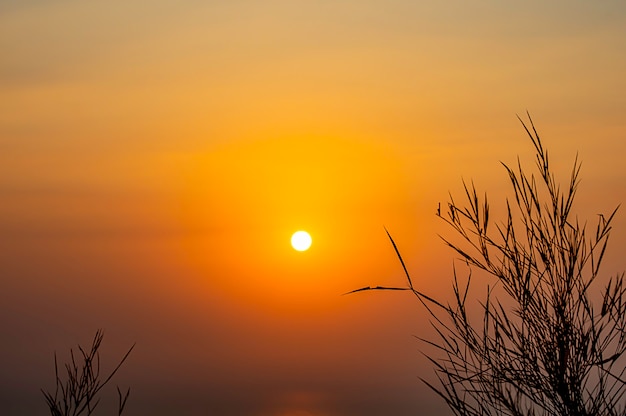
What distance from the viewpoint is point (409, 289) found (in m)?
6.33

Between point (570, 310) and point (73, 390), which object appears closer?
point (570, 310)

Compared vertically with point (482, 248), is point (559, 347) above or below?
below

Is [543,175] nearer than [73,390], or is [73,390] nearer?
[543,175]

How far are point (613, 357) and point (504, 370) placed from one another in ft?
2.56

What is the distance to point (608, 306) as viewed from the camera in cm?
652

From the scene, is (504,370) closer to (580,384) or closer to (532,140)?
(580,384)

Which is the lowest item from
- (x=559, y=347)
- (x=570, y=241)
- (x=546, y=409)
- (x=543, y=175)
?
(x=546, y=409)

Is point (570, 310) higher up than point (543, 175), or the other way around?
point (543, 175)

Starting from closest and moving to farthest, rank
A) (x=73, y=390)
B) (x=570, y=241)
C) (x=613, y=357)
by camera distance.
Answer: (x=613, y=357)
(x=570, y=241)
(x=73, y=390)

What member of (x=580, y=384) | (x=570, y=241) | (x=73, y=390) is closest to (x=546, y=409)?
(x=580, y=384)

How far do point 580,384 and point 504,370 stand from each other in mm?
541

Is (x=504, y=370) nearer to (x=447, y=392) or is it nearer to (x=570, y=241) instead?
(x=447, y=392)

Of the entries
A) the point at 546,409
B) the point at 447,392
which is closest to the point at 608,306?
the point at 546,409

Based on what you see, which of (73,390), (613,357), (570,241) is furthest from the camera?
(73,390)
